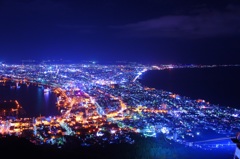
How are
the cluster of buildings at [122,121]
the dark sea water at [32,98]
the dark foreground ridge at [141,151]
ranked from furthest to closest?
the dark sea water at [32,98] → the cluster of buildings at [122,121] → the dark foreground ridge at [141,151]

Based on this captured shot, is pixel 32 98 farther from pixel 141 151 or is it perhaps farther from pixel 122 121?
pixel 141 151

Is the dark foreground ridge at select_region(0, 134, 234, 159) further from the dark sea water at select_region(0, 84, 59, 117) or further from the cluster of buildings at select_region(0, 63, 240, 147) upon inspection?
the dark sea water at select_region(0, 84, 59, 117)

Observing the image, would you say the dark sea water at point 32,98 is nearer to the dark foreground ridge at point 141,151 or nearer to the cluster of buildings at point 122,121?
the cluster of buildings at point 122,121

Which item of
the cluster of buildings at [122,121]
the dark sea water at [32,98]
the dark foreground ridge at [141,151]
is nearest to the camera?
the dark foreground ridge at [141,151]

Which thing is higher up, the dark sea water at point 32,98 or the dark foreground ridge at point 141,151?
the dark sea water at point 32,98

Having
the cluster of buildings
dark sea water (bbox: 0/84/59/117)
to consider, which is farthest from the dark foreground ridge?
dark sea water (bbox: 0/84/59/117)

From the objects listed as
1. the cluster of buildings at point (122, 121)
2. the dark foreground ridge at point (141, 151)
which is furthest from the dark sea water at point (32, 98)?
the dark foreground ridge at point (141, 151)

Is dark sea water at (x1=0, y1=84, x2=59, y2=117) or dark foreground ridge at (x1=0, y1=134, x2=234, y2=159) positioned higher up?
dark sea water at (x1=0, y1=84, x2=59, y2=117)

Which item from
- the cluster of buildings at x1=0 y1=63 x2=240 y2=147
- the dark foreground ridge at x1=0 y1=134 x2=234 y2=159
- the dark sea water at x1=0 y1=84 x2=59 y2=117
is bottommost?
the dark foreground ridge at x1=0 y1=134 x2=234 y2=159

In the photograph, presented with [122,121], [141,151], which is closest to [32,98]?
[122,121]
